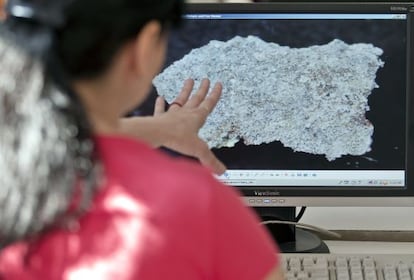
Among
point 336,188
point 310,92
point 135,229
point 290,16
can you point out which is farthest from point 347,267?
point 135,229

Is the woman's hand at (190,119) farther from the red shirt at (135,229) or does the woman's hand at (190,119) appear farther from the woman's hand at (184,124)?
the red shirt at (135,229)

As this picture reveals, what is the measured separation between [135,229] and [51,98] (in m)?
0.14

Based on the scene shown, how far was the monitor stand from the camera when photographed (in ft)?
4.51

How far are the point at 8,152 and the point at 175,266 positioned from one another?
178mm

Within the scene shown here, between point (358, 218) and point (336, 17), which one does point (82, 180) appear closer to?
point (336, 17)

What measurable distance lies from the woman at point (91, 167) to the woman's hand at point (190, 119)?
17.8 inches

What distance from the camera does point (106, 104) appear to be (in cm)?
69

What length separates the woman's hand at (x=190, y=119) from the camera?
117cm

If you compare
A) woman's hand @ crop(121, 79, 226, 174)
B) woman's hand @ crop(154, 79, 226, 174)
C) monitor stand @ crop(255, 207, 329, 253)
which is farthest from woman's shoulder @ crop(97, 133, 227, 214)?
monitor stand @ crop(255, 207, 329, 253)

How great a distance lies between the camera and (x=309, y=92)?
1311 millimetres

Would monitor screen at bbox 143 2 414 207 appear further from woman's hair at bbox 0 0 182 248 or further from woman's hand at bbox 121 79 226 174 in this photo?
woman's hair at bbox 0 0 182 248

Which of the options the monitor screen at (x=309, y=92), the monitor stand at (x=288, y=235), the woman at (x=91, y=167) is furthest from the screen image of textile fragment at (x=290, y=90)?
the woman at (x=91, y=167)

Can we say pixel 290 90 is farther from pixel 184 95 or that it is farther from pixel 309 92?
pixel 184 95

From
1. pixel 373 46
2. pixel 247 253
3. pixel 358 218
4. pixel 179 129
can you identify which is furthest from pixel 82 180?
pixel 358 218
